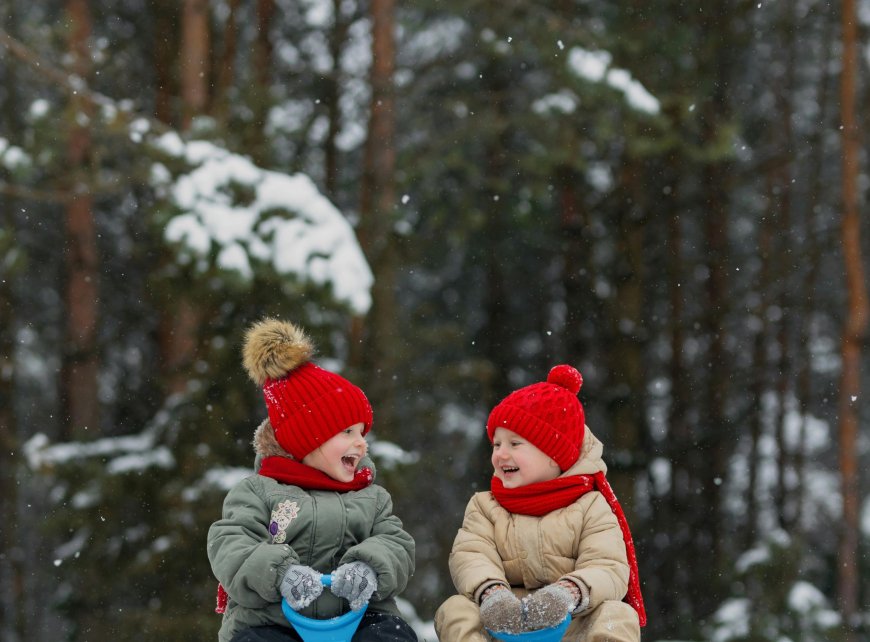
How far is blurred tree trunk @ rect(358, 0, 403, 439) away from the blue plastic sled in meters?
6.41

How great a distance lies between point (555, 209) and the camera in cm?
1531

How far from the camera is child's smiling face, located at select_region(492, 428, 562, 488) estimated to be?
3.62 metres

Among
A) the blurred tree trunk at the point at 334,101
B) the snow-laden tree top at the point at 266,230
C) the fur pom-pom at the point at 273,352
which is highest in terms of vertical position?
the blurred tree trunk at the point at 334,101

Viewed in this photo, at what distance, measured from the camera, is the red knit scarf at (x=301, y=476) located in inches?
137

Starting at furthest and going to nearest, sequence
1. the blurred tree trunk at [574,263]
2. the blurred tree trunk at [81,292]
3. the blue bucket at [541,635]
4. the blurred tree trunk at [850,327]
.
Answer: the blurred tree trunk at [574,263] → the blurred tree trunk at [81,292] → the blurred tree trunk at [850,327] → the blue bucket at [541,635]

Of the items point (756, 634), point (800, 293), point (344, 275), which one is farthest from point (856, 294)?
point (344, 275)

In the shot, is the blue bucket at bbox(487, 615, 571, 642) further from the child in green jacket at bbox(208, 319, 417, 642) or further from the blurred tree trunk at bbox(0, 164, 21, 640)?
the blurred tree trunk at bbox(0, 164, 21, 640)

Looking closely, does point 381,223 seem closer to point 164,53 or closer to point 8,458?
point 164,53

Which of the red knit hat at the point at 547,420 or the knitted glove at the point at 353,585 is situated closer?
the knitted glove at the point at 353,585

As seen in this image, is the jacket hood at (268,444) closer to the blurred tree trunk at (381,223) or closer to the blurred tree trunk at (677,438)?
the blurred tree trunk at (381,223)

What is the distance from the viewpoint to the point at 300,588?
10.2ft

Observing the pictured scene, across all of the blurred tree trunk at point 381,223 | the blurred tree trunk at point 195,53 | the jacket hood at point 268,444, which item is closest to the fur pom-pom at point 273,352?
the jacket hood at point 268,444

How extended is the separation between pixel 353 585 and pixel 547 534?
2.33 ft

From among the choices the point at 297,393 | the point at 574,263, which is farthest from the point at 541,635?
the point at 574,263
